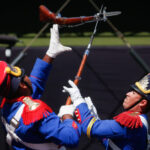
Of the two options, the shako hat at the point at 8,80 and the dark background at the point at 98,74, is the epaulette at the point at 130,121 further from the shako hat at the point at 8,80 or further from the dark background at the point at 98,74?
the dark background at the point at 98,74

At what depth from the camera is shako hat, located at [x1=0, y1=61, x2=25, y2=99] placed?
3.36 ft

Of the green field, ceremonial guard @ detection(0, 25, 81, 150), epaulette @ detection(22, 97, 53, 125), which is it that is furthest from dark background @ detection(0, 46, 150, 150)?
epaulette @ detection(22, 97, 53, 125)

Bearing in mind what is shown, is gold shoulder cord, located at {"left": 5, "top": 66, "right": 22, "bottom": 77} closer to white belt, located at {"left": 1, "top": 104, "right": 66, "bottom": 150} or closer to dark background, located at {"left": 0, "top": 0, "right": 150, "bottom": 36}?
white belt, located at {"left": 1, "top": 104, "right": 66, "bottom": 150}

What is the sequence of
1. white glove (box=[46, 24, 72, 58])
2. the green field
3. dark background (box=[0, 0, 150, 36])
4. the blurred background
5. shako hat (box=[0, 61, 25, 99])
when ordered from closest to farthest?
shako hat (box=[0, 61, 25, 99]) → white glove (box=[46, 24, 72, 58]) → the blurred background → the green field → dark background (box=[0, 0, 150, 36])

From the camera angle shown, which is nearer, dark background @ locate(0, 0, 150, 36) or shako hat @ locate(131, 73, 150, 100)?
shako hat @ locate(131, 73, 150, 100)

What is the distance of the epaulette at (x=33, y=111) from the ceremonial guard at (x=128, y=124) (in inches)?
7.7

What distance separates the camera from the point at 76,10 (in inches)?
105

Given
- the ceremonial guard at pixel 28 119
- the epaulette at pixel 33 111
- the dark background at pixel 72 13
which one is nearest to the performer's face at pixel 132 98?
the ceremonial guard at pixel 28 119

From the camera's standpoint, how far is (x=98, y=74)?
193cm

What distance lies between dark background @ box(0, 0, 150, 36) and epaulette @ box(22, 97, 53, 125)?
1.58 m

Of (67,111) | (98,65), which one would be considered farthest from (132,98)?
(98,65)

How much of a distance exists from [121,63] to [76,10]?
3.40 ft

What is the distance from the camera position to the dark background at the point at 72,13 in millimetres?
2527

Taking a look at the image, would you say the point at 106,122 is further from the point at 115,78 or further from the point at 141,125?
the point at 115,78
